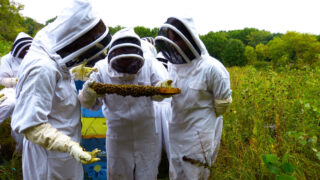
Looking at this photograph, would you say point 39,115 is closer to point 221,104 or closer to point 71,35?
point 71,35

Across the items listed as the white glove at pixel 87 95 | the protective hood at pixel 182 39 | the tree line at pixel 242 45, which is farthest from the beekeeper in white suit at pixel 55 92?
the tree line at pixel 242 45

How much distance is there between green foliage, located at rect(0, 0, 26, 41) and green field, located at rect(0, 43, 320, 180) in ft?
65.6

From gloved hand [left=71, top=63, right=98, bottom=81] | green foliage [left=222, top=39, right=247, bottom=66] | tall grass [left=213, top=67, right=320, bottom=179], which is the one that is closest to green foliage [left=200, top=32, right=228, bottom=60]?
green foliage [left=222, top=39, right=247, bottom=66]

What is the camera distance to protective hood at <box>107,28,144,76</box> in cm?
283

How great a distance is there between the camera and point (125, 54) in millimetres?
2801

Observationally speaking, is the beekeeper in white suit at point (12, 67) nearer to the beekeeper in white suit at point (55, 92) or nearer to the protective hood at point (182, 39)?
the beekeeper in white suit at point (55, 92)

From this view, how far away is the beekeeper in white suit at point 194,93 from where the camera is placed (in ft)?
9.79

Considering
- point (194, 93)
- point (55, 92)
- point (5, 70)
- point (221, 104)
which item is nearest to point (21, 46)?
point (5, 70)

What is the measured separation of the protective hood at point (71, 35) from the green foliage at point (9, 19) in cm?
2219

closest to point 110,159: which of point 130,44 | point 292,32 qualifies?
point 130,44

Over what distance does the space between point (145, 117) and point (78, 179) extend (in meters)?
1.18

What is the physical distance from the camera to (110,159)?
3.38 meters

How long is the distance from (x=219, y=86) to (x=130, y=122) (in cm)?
130

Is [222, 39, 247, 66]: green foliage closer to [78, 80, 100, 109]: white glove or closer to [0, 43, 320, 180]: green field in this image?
[0, 43, 320, 180]: green field
